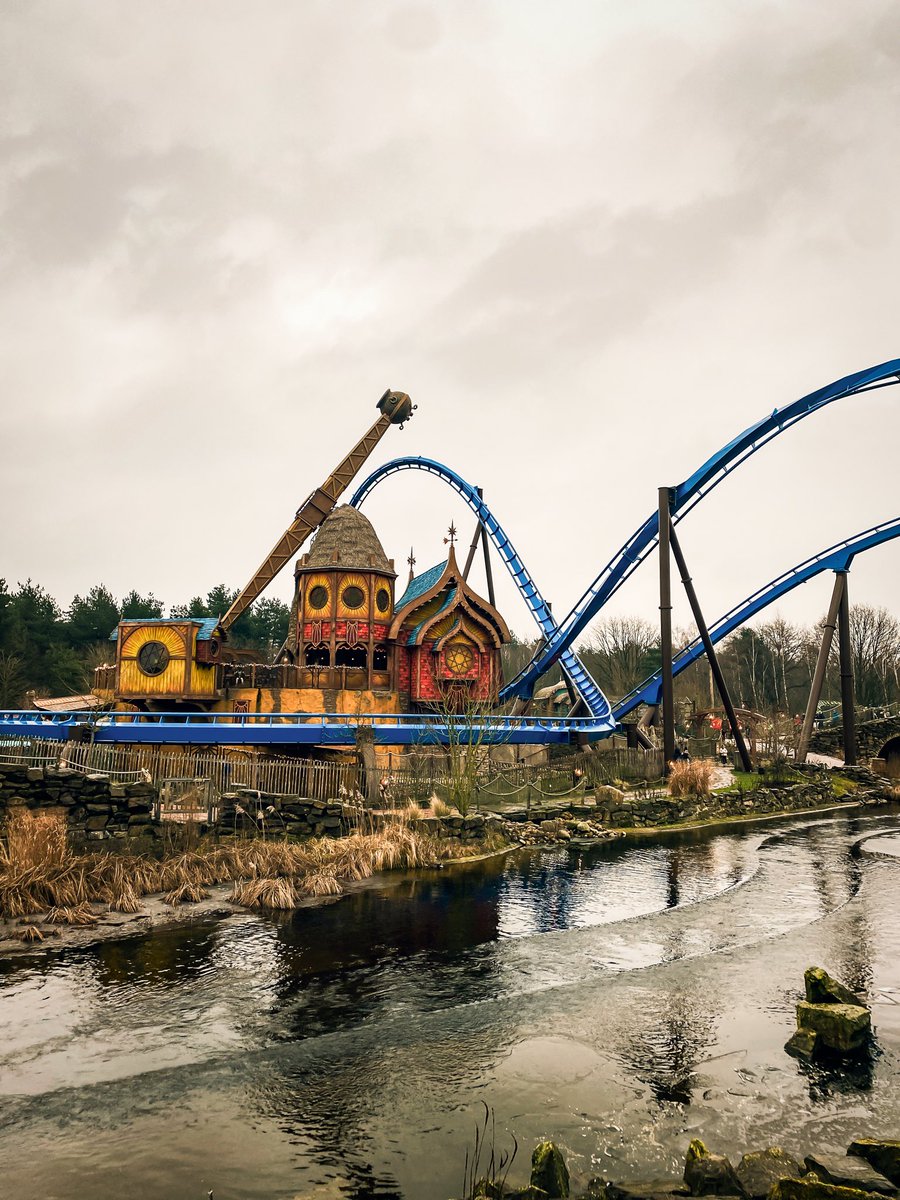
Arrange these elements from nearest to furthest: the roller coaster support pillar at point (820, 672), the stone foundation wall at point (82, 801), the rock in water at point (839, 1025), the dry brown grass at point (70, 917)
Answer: the rock in water at point (839, 1025) → the dry brown grass at point (70, 917) → the stone foundation wall at point (82, 801) → the roller coaster support pillar at point (820, 672)

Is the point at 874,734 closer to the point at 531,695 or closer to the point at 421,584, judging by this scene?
the point at 531,695

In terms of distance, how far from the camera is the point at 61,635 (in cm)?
5669

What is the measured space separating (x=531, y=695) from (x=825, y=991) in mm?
28432

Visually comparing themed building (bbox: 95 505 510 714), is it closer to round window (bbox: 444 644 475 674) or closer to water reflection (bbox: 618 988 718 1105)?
round window (bbox: 444 644 475 674)

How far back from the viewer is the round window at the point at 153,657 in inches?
1156

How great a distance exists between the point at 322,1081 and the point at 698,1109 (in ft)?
11.1

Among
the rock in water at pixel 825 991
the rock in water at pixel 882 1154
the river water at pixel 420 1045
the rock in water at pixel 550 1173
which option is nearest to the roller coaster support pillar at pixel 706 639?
the river water at pixel 420 1045

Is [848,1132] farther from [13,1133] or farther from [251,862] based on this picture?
[251,862]

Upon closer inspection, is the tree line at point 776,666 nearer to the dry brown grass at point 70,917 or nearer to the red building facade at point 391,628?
the red building facade at point 391,628

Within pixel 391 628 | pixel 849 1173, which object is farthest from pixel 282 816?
pixel 391 628

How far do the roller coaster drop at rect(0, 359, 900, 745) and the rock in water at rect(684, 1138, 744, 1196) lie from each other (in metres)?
15.7

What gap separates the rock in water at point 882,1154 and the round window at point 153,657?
90.1 feet

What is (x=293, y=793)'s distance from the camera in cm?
1838

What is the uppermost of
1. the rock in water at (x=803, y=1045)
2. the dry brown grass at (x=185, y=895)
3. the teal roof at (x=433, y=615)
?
the teal roof at (x=433, y=615)
